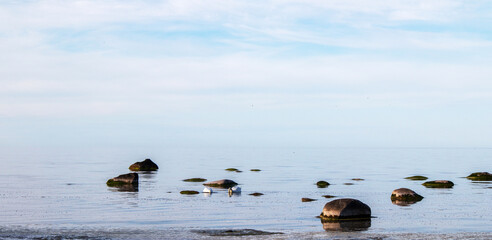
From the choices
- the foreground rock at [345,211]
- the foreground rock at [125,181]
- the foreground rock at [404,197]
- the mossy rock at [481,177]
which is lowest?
the foreground rock at [345,211]

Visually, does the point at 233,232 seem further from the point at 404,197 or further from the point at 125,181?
the point at 125,181

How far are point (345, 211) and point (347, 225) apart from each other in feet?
6.40

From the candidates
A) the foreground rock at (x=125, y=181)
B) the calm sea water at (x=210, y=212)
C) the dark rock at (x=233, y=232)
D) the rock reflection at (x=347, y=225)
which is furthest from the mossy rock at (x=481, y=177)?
the dark rock at (x=233, y=232)

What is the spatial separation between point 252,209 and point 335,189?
18.3 meters

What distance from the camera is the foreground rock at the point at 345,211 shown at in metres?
32.6

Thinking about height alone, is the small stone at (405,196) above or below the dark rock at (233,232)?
above

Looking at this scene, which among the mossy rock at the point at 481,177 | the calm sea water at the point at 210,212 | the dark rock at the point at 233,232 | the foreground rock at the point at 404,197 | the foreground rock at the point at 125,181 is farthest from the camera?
the mossy rock at the point at 481,177

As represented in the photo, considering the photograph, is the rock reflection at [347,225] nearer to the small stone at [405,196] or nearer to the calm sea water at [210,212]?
the calm sea water at [210,212]

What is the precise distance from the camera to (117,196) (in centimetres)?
4797

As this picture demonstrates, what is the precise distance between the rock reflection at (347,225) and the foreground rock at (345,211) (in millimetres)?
485

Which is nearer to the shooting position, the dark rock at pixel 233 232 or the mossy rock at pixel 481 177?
the dark rock at pixel 233 232

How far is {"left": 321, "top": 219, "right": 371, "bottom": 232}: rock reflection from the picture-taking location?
2930cm

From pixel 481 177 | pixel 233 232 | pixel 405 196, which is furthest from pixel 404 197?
pixel 481 177

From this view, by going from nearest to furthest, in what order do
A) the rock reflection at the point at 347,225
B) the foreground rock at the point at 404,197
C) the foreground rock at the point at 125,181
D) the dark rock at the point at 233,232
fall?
the dark rock at the point at 233,232
the rock reflection at the point at 347,225
the foreground rock at the point at 404,197
the foreground rock at the point at 125,181
